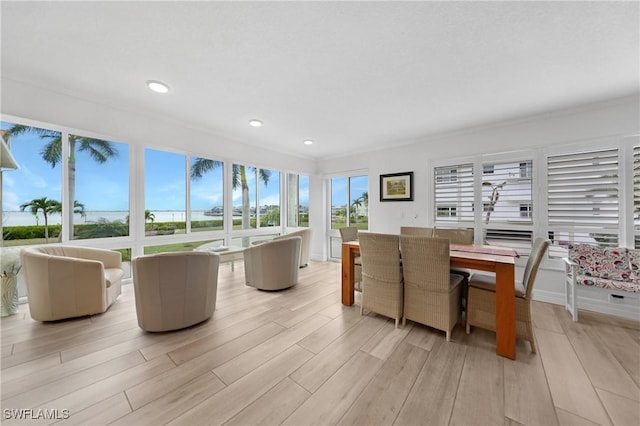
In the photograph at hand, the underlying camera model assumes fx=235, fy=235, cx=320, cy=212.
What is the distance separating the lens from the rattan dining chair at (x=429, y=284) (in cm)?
212

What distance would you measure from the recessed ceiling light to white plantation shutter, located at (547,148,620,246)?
491 centimetres

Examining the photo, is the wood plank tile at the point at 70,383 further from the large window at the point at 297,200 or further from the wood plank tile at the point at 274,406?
the large window at the point at 297,200

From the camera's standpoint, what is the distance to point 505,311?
6.35ft

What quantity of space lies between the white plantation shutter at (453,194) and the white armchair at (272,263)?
2.56 metres

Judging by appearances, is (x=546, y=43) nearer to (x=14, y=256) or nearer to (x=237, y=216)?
(x=237, y=216)

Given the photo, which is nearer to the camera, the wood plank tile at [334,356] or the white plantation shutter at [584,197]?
the wood plank tile at [334,356]

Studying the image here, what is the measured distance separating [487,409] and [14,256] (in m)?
4.56

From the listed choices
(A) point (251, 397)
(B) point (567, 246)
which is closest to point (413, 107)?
(B) point (567, 246)

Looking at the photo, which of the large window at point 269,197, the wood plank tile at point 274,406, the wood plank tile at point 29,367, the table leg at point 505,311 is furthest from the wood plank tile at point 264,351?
the large window at point 269,197

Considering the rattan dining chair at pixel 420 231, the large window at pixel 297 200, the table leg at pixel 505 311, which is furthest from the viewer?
the large window at pixel 297 200

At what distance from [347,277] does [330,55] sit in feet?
7.82

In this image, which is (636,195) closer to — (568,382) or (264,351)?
(568,382)

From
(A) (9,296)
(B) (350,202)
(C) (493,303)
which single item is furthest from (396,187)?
(A) (9,296)

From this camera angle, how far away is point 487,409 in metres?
1.39
